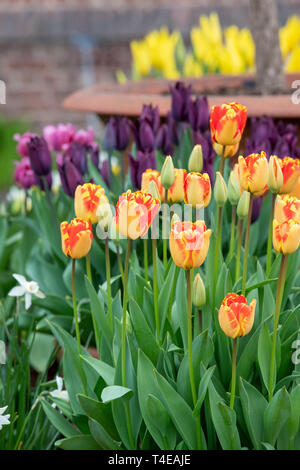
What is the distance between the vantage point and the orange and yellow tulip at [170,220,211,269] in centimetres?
86

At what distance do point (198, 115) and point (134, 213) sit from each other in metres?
0.67

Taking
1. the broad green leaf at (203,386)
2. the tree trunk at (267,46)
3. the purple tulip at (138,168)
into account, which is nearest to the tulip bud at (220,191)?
the broad green leaf at (203,386)

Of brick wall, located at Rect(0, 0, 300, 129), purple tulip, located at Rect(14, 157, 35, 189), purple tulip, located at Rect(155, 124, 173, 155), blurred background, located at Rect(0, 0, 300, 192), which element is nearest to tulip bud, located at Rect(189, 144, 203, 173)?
purple tulip, located at Rect(155, 124, 173, 155)

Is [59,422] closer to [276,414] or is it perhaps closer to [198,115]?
[276,414]

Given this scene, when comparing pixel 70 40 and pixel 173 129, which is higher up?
pixel 70 40

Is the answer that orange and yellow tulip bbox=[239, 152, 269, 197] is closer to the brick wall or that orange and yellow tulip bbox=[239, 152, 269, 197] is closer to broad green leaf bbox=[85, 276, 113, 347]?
broad green leaf bbox=[85, 276, 113, 347]

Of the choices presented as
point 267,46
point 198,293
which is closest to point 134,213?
point 198,293

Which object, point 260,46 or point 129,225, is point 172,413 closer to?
point 129,225

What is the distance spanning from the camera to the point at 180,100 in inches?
59.9

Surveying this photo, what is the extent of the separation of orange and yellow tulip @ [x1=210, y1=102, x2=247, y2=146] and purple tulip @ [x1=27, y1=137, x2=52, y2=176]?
20.3 inches

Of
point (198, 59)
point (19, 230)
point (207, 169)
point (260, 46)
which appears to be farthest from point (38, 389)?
point (198, 59)

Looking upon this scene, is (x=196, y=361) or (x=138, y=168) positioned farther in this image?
(x=138, y=168)

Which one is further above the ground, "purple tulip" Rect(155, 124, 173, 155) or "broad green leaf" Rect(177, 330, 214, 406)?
"purple tulip" Rect(155, 124, 173, 155)

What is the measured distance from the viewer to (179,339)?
1153 mm
